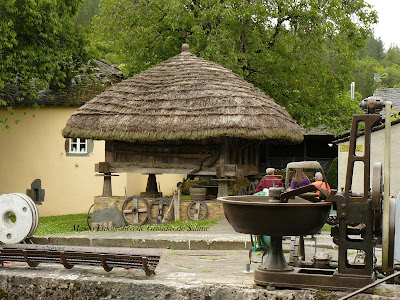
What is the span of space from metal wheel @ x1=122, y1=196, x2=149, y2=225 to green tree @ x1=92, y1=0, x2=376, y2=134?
5.25m

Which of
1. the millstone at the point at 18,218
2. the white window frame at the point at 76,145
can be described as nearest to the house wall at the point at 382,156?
the white window frame at the point at 76,145

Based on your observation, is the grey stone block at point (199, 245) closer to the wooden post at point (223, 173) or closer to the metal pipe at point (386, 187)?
the metal pipe at point (386, 187)

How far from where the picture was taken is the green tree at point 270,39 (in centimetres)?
1883

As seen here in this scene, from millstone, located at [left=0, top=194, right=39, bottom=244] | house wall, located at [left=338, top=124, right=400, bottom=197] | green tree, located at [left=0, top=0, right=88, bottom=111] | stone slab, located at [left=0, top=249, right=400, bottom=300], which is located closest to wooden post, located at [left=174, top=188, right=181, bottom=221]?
house wall, located at [left=338, top=124, right=400, bottom=197]

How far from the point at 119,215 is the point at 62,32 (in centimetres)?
710

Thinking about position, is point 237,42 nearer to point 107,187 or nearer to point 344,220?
point 107,187

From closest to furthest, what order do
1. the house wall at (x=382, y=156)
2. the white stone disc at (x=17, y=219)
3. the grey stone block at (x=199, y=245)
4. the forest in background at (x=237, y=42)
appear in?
the white stone disc at (x=17, y=219), the grey stone block at (x=199, y=245), the house wall at (x=382, y=156), the forest in background at (x=237, y=42)

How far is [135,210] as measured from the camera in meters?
15.4

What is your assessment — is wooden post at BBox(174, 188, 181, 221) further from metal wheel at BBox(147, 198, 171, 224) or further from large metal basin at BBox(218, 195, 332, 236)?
large metal basin at BBox(218, 195, 332, 236)

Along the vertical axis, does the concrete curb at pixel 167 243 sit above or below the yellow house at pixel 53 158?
below

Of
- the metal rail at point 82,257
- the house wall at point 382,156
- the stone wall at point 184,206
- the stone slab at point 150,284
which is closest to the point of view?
the stone slab at point 150,284

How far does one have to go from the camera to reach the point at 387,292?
5.46 meters

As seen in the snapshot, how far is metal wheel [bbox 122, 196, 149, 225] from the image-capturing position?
15.4 metres

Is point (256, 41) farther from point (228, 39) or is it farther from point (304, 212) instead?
point (304, 212)
